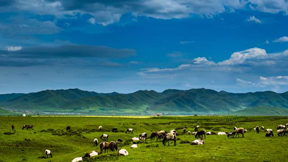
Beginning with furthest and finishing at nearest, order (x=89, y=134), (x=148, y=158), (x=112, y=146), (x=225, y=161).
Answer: (x=89, y=134)
(x=112, y=146)
(x=148, y=158)
(x=225, y=161)

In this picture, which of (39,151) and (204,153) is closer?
(204,153)

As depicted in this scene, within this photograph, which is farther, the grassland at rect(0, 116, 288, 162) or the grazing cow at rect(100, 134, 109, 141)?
the grazing cow at rect(100, 134, 109, 141)

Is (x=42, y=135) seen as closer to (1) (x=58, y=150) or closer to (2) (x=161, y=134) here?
(1) (x=58, y=150)

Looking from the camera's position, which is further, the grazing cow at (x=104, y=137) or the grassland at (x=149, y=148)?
the grazing cow at (x=104, y=137)

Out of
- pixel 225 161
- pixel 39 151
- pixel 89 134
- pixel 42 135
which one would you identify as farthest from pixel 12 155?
pixel 225 161

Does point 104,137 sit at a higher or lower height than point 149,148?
lower

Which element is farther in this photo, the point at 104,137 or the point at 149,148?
the point at 104,137

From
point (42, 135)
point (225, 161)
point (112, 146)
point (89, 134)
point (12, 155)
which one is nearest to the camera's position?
point (225, 161)

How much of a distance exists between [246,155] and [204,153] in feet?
16.9

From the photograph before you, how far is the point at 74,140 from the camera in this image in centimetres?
6581

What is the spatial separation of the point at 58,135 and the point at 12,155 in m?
18.3

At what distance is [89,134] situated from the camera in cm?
7388

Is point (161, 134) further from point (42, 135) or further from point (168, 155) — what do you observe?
point (42, 135)

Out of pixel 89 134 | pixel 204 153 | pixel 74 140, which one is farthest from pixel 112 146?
pixel 89 134
